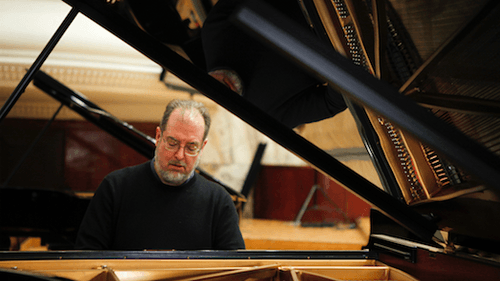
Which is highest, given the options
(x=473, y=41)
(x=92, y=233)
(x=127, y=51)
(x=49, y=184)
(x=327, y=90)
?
(x=127, y=51)

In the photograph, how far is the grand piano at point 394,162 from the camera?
39.8 inches

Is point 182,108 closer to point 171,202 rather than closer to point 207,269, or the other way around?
point 171,202

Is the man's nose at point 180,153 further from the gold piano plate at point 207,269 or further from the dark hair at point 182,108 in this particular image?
the gold piano plate at point 207,269

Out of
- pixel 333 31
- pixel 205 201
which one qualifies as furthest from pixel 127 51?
pixel 333 31

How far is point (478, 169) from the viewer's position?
0.67 metres

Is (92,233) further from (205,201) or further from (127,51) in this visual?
(127,51)

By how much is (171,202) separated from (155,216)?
0.09 m

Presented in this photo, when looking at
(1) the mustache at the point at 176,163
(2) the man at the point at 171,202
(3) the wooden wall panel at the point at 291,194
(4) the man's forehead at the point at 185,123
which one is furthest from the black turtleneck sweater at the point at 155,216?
(3) the wooden wall panel at the point at 291,194

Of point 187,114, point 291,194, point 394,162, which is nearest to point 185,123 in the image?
point 187,114

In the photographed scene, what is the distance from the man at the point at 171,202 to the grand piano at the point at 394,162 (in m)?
0.38

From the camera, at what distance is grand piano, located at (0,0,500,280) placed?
1010 millimetres

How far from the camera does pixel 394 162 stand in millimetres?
1330

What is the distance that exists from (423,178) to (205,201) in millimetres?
927

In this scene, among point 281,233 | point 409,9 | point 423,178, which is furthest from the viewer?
point 281,233
